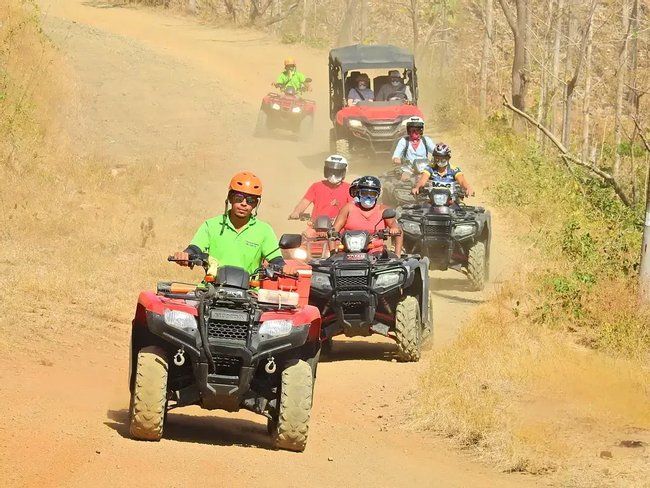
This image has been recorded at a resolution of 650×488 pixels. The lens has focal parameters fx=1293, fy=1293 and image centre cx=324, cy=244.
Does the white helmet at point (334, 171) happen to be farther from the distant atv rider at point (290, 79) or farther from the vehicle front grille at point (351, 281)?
the distant atv rider at point (290, 79)

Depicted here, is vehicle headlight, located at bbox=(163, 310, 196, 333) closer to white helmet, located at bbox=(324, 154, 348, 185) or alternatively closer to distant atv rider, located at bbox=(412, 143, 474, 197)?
white helmet, located at bbox=(324, 154, 348, 185)

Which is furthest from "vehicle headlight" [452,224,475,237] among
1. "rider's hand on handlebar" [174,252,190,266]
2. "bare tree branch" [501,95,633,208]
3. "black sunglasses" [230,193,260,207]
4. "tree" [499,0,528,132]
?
"tree" [499,0,528,132]

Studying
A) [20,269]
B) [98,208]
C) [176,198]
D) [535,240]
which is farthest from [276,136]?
[20,269]

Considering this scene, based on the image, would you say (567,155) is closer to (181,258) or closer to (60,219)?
(60,219)

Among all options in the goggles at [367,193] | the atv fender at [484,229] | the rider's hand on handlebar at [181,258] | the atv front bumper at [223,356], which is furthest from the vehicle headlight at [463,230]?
the atv front bumper at [223,356]

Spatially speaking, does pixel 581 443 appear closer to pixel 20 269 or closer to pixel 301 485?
pixel 301 485

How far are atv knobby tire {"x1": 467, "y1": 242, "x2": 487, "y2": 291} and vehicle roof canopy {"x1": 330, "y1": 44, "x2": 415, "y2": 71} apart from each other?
10.9 meters

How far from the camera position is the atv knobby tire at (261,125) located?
33000 millimetres

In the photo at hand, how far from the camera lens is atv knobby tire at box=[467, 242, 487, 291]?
59.8 ft

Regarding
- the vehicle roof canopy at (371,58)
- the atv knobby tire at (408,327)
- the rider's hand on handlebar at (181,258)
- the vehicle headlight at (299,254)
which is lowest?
the atv knobby tire at (408,327)

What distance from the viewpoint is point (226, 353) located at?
8531 mm

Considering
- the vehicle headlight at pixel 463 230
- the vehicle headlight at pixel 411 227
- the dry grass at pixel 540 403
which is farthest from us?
the vehicle headlight at pixel 463 230

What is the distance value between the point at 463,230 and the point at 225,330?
969 cm

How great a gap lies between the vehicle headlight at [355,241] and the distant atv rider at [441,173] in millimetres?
5198
